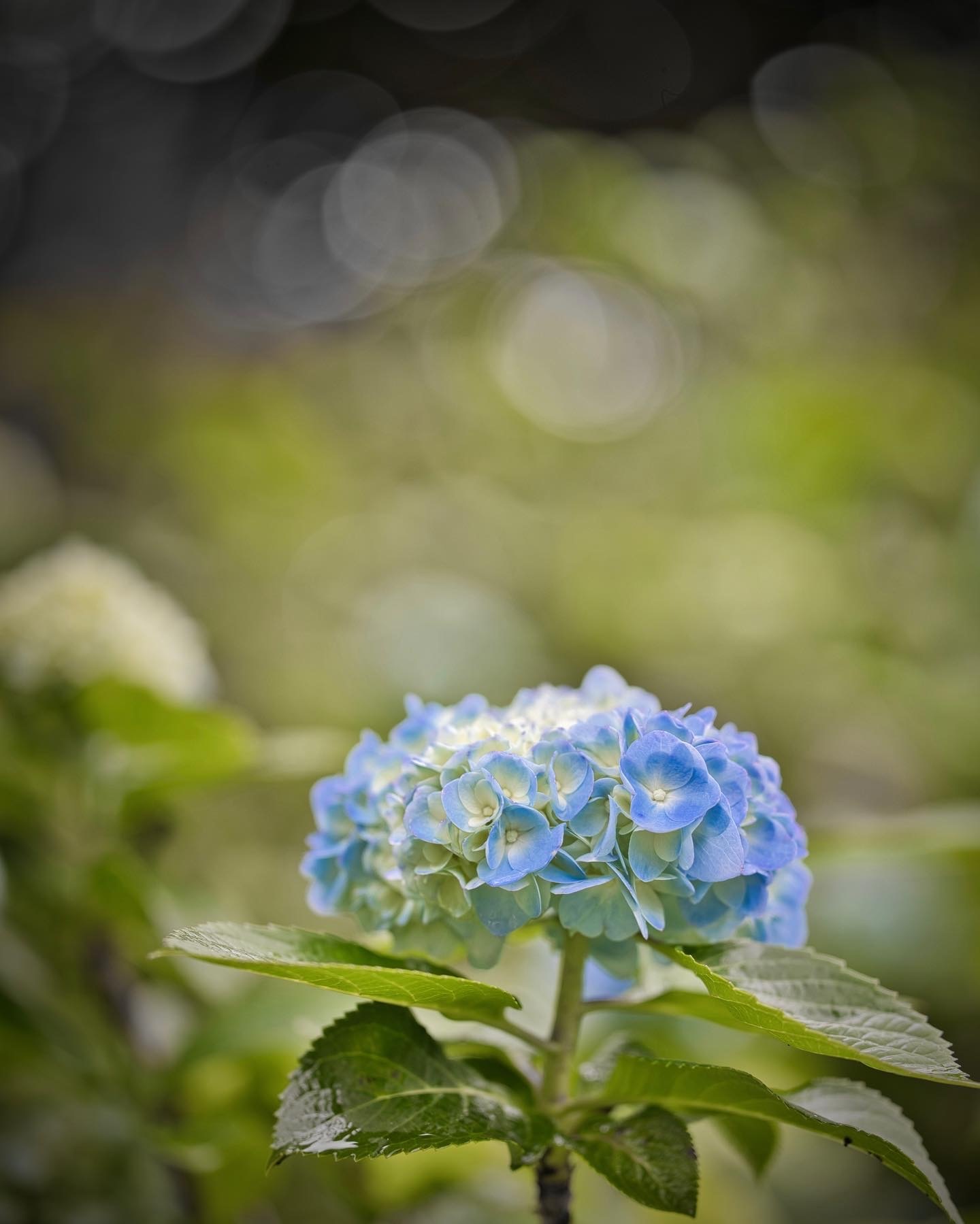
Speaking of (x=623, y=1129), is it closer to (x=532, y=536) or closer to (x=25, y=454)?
(x=532, y=536)

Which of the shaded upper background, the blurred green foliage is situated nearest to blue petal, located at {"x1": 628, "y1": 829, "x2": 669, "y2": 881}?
the blurred green foliage

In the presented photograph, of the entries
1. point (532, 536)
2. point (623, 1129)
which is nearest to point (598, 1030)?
point (623, 1129)

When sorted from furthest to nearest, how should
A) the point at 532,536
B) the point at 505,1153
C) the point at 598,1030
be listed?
the point at 532,536, the point at 505,1153, the point at 598,1030

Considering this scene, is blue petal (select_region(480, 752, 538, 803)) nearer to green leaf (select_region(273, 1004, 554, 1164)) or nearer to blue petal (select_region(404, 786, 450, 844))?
blue petal (select_region(404, 786, 450, 844))

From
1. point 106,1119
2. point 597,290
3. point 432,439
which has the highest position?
point 597,290

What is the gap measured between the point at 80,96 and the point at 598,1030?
9.30 feet

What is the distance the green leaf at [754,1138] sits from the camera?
0.55m

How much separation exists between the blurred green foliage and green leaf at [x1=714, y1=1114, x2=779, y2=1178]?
14 centimetres

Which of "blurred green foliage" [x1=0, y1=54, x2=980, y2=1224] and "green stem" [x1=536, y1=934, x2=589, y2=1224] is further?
"blurred green foliage" [x1=0, y1=54, x2=980, y2=1224]

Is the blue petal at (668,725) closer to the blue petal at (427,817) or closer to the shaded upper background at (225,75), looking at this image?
the blue petal at (427,817)

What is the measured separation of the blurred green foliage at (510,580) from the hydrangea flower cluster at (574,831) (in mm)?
249

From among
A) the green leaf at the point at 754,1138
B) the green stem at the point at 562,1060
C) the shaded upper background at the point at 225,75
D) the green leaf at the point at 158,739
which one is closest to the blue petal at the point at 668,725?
the green stem at the point at 562,1060

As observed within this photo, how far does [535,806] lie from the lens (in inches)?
15.9

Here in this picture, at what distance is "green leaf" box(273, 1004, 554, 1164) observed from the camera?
15.9 inches
